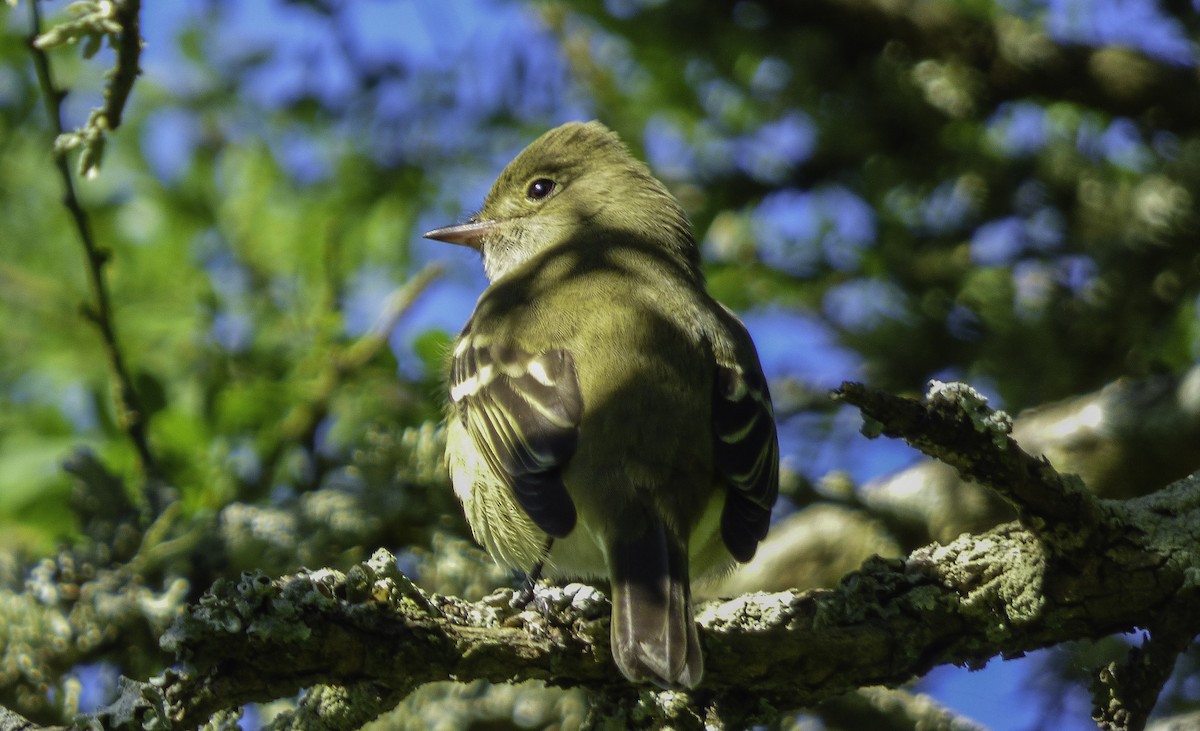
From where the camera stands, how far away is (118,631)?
A: 4.71 m

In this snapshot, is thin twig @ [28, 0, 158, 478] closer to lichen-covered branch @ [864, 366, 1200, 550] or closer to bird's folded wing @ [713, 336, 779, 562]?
bird's folded wing @ [713, 336, 779, 562]

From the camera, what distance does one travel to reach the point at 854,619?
10.5 ft

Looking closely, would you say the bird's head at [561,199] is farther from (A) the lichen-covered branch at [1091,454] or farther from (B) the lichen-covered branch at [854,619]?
(B) the lichen-covered branch at [854,619]

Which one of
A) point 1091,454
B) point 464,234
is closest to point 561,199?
point 464,234

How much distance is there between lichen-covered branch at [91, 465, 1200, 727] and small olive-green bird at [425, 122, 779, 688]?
0.56ft

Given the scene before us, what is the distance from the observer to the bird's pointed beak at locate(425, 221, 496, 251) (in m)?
5.84

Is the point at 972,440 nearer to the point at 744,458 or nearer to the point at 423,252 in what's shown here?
the point at 744,458

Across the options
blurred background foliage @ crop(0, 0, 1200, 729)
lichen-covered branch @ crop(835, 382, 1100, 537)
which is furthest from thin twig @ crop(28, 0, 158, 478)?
lichen-covered branch @ crop(835, 382, 1100, 537)

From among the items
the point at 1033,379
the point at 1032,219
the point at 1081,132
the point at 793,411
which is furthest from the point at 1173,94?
the point at 793,411

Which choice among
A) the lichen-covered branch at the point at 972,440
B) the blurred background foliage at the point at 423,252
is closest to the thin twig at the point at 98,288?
the blurred background foliage at the point at 423,252

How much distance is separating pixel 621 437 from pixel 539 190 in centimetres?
238

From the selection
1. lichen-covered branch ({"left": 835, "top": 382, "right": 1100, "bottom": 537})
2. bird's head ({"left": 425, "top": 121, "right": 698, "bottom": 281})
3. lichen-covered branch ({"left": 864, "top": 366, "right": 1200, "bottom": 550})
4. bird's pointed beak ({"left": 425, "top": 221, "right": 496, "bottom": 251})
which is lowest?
lichen-covered branch ({"left": 835, "top": 382, "right": 1100, "bottom": 537})

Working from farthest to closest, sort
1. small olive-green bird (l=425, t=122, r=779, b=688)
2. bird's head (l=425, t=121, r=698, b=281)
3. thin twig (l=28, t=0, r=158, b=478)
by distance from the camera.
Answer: bird's head (l=425, t=121, r=698, b=281), thin twig (l=28, t=0, r=158, b=478), small olive-green bird (l=425, t=122, r=779, b=688)

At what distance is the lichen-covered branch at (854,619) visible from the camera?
2.91 metres
